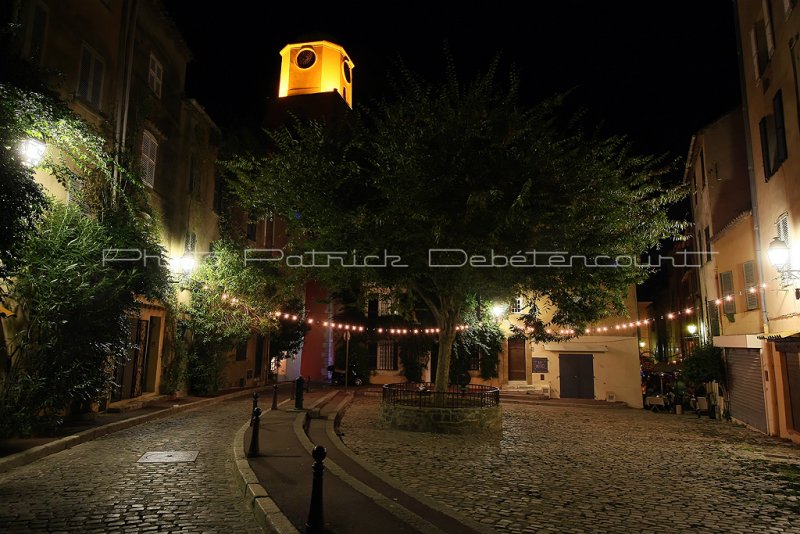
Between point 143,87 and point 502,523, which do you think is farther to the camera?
point 143,87

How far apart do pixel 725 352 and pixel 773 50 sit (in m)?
10.9

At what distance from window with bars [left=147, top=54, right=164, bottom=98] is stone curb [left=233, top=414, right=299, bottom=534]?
13.7 metres

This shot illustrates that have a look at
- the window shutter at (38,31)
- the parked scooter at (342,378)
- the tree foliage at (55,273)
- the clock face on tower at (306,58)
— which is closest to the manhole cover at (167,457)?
the tree foliage at (55,273)

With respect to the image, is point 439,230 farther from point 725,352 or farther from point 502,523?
point 725,352

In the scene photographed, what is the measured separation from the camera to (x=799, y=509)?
300 inches

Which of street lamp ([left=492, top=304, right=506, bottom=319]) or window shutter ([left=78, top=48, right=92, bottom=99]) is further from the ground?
window shutter ([left=78, top=48, right=92, bottom=99])

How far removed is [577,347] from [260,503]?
21.2m

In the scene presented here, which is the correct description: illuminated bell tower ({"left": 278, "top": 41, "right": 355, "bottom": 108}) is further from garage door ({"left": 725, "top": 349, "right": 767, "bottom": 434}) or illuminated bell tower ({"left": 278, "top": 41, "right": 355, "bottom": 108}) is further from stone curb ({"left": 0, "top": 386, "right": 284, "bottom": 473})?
garage door ({"left": 725, "top": 349, "right": 767, "bottom": 434})

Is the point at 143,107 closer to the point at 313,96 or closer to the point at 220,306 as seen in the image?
the point at 220,306

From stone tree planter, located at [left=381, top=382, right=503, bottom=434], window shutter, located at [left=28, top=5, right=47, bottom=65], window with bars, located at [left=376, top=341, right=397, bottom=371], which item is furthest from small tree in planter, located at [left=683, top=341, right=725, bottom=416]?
window shutter, located at [left=28, top=5, right=47, bottom=65]

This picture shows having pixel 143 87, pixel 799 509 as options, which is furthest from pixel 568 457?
pixel 143 87

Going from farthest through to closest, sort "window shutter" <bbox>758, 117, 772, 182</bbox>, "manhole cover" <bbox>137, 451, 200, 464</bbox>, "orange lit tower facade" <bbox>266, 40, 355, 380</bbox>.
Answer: "orange lit tower facade" <bbox>266, 40, 355, 380</bbox>, "window shutter" <bbox>758, 117, 772, 182</bbox>, "manhole cover" <bbox>137, 451, 200, 464</bbox>

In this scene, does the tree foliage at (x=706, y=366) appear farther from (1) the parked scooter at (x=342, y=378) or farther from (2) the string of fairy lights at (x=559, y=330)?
(1) the parked scooter at (x=342, y=378)

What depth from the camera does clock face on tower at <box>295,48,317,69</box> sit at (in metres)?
34.4
